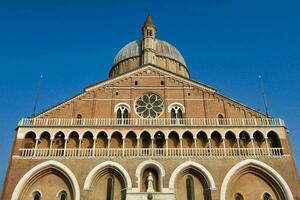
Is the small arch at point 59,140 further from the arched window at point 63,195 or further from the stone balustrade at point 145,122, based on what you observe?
the arched window at point 63,195

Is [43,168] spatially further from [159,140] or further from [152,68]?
[152,68]

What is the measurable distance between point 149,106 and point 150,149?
520 cm

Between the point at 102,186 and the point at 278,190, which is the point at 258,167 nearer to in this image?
the point at 278,190

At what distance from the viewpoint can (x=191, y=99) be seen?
29.8 metres

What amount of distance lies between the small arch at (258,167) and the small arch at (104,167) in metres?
7.68

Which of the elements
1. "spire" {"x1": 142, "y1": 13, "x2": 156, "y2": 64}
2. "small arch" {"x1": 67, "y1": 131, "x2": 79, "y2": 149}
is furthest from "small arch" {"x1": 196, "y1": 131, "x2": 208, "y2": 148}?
"spire" {"x1": 142, "y1": 13, "x2": 156, "y2": 64}

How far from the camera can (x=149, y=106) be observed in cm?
2955

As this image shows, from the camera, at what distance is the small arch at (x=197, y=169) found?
24.6 m

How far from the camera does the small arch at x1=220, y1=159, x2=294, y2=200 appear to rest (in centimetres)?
2431

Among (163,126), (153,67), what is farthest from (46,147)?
(153,67)

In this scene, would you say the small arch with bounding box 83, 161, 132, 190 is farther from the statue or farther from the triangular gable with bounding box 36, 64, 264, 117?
the triangular gable with bounding box 36, 64, 264, 117

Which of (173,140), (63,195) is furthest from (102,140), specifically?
(173,140)

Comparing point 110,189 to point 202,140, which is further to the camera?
point 202,140

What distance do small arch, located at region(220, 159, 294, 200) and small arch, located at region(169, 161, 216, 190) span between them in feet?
2.98
